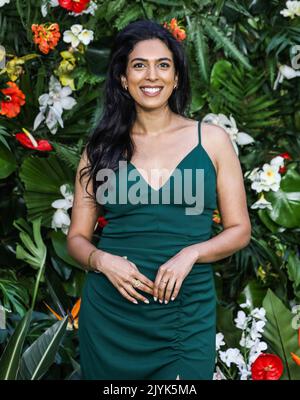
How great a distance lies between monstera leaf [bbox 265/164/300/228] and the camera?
11.5 feet

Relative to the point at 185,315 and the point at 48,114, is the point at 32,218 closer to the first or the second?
the point at 48,114

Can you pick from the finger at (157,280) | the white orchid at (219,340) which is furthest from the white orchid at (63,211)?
the finger at (157,280)

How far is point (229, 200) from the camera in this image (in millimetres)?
2328

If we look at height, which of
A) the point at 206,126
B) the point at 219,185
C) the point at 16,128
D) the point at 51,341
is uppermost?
the point at 16,128

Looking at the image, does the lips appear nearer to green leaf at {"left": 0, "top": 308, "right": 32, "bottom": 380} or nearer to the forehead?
the forehead

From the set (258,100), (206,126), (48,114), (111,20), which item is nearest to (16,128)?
(48,114)

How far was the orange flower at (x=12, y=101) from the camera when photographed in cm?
341

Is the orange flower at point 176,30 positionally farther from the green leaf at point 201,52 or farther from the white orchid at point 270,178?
the white orchid at point 270,178

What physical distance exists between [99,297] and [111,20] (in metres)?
1.54

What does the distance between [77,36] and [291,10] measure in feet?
2.93

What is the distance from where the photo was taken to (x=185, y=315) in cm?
226

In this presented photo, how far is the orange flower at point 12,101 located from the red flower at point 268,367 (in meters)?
1.38

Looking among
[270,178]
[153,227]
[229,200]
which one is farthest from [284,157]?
[153,227]

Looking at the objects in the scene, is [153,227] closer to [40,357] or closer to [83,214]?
[83,214]
